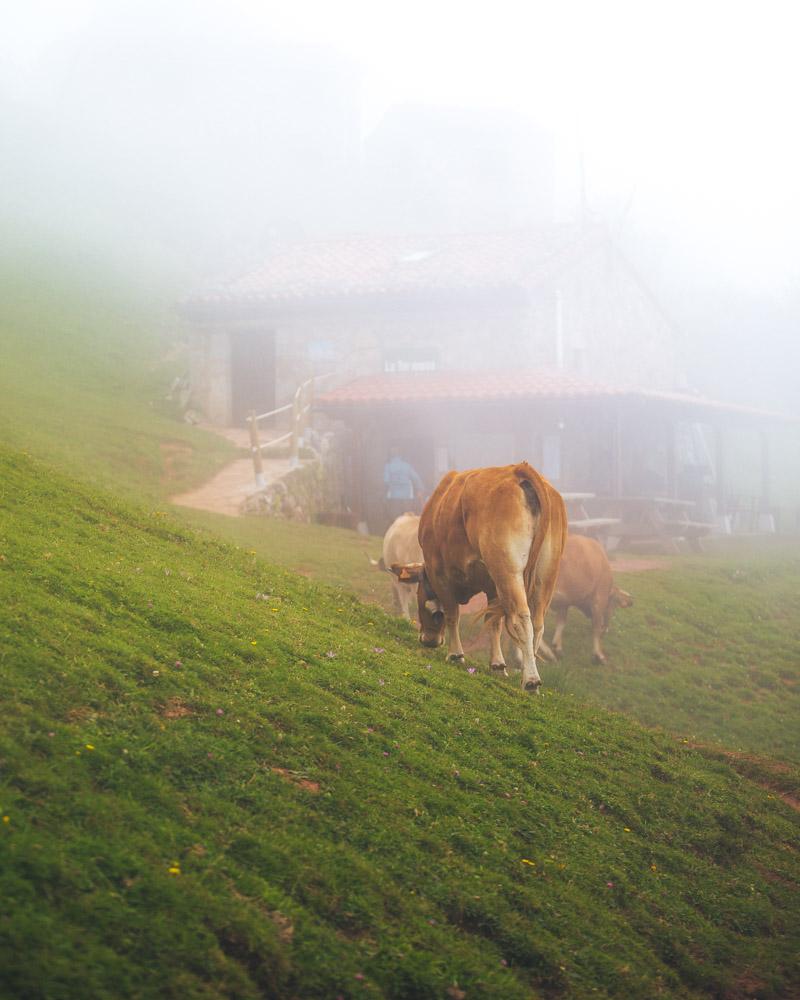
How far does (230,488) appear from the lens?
72.6 ft

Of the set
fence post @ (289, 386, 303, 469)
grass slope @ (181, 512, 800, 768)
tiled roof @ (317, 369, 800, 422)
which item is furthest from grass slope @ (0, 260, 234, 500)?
tiled roof @ (317, 369, 800, 422)

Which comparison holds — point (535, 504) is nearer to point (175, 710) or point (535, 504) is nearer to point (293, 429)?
point (175, 710)

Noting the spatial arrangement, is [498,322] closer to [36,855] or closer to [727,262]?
[36,855]

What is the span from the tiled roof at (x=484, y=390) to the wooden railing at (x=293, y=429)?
101cm

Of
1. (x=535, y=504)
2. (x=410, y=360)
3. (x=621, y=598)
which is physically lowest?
(x=621, y=598)

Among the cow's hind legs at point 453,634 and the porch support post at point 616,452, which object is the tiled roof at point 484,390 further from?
the cow's hind legs at point 453,634

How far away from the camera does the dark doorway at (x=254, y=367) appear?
3403 centimetres

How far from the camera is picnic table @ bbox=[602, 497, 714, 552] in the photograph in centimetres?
2531

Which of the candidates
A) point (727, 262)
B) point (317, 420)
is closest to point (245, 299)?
point (317, 420)

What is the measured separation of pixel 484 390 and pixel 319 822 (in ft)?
73.8

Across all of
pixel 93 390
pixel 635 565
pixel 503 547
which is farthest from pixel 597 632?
pixel 93 390

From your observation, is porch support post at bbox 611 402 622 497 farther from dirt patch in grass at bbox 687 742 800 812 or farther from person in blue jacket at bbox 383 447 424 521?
dirt patch in grass at bbox 687 742 800 812

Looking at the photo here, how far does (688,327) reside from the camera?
59375 millimetres

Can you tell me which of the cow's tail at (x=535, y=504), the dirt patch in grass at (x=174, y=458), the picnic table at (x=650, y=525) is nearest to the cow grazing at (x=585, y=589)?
the cow's tail at (x=535, y=504)
